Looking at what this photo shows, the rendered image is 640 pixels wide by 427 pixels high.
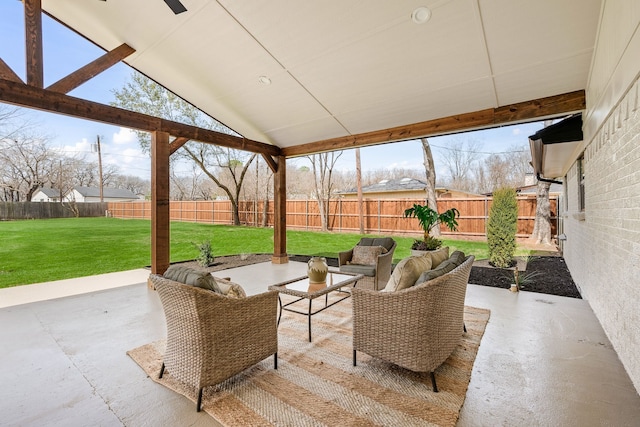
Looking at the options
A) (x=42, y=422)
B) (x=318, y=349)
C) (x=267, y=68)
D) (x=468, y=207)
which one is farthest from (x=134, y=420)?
(x=468, y=207)

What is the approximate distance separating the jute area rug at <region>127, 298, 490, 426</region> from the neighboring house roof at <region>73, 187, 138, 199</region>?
1134 cm

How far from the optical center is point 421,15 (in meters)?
2.78

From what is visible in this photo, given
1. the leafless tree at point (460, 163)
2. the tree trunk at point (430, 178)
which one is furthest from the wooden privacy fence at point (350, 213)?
the leafless tree at point (460, 163)

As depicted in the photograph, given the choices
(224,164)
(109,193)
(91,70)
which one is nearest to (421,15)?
(91,70)

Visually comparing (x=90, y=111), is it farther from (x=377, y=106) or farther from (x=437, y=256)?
(x=437, y=256)

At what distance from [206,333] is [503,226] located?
5.86 m

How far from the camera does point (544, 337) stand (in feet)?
9.12

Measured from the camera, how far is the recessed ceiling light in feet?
8.95

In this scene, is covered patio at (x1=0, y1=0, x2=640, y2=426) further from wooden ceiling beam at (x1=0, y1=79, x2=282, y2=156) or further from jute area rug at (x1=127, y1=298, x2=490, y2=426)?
jute area rug at (x1=127, y1=298, x2=490, y2=426)

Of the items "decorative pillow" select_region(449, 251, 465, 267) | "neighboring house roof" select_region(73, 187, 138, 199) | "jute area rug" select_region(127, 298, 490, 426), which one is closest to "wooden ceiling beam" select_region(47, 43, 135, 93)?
"jute area rug" select_region(127, 298, 490, 426)

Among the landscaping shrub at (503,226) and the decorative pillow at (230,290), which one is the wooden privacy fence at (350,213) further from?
the decorative pillow at (230,290)

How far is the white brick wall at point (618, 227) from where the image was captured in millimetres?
1896

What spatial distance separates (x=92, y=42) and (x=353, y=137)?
3904mm

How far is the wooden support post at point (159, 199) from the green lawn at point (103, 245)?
2.50 metres
